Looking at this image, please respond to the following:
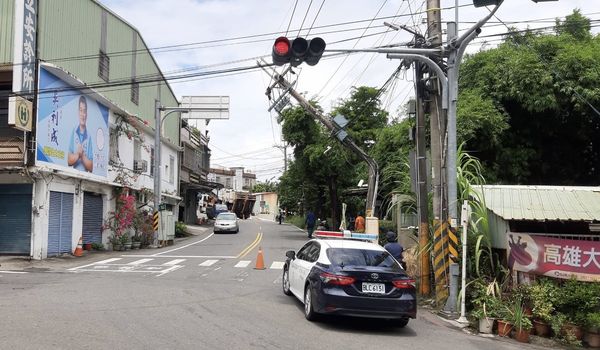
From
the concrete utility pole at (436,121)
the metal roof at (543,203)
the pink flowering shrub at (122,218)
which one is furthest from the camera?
the pink flowering shrub at (122,218)

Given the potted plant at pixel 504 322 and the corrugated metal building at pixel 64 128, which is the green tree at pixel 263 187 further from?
the potted plant at pixel 504 322

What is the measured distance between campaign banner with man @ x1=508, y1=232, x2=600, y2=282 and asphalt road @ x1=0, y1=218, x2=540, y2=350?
5.73 ft

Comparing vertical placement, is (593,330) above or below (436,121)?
below

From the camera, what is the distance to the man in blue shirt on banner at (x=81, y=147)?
2175 cm

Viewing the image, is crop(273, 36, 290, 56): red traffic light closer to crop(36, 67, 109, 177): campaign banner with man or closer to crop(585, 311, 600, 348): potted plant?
crop(585, 311, 600, 348): potted plant

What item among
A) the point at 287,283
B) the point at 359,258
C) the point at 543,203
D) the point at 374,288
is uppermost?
the point at 543,203

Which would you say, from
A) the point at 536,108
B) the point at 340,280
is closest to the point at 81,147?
the point at 340,280

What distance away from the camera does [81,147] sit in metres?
22.6

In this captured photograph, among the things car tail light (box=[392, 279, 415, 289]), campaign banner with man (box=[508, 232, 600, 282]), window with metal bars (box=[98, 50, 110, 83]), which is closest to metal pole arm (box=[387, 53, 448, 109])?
campaign banner with man (box=[508, 232, 600, 282])

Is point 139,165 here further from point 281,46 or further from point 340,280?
point 340,280

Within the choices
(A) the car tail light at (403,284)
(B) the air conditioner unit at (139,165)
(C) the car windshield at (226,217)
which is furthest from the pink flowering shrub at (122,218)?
(A) the car tail light at (403,284)

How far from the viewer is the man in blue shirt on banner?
21.8 metres

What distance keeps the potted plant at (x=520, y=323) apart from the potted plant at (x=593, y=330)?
0.91 m

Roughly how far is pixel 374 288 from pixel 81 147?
17.8m
